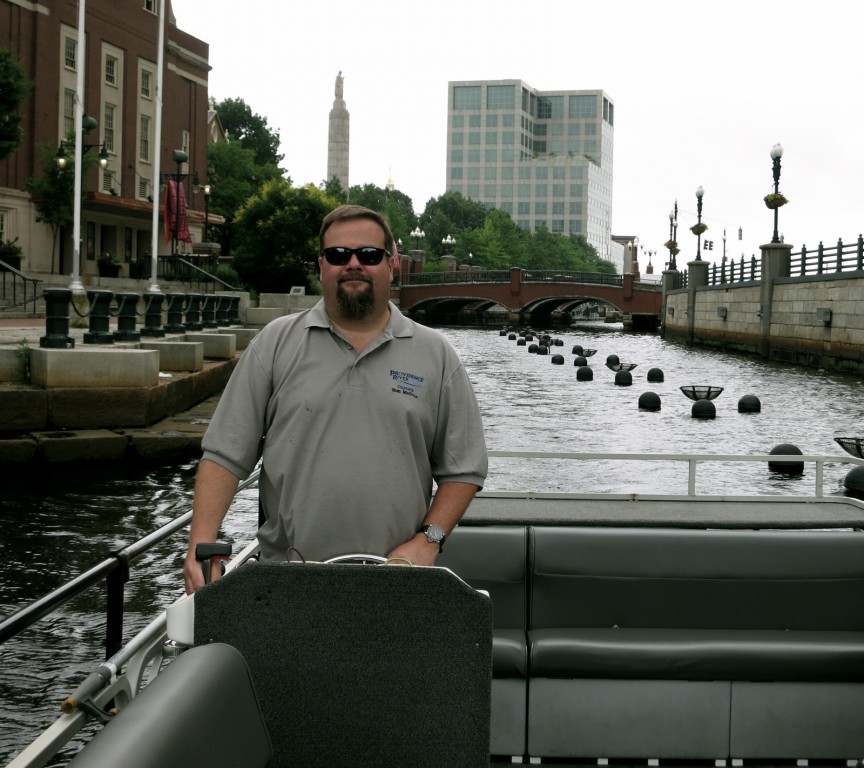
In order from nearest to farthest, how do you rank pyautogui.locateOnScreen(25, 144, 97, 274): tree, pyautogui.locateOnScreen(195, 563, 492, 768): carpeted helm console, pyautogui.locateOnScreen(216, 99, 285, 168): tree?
pyautogui.locateOnScreen(195, 563, 492, 768): carpeted helm console, pyautogui.locateOnScreen(25, 144, 97, 274): tree, pyautogui.locateOnScreen(216, 99, 285, 168): tree

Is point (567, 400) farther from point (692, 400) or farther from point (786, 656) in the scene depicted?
point (786, 656)

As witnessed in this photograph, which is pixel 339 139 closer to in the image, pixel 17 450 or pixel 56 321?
pixel 56 321

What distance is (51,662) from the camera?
23.1ft

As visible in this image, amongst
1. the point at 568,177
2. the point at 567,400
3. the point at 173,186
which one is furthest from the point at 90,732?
the point at 568,177

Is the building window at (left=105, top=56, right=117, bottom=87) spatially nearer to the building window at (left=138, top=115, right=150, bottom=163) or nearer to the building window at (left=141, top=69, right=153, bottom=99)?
the building window at (left=141, top=69, right=153, bottom=99)

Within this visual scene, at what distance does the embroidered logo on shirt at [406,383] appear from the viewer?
2928 millimetres

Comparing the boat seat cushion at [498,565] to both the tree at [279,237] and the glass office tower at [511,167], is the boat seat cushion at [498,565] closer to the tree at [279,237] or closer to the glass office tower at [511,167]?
the tree at [279,237]

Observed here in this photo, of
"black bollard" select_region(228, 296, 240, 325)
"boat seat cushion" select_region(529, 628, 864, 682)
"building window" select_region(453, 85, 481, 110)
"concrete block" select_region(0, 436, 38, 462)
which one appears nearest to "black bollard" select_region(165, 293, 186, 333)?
"black bollard" select_region(228, 296, 240, 325)

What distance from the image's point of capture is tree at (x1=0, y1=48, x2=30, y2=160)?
3716cm

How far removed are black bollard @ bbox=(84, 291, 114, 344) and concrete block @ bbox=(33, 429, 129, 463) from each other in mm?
3644

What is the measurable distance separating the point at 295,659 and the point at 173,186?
40.2 m

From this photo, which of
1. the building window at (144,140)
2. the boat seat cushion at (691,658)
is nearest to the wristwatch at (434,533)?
the boat seat cushion at (691,658)

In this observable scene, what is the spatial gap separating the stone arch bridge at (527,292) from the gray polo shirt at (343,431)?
79.8 meters

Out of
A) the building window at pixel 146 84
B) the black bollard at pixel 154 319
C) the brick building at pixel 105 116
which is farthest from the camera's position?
the building window at pixel 146 84
